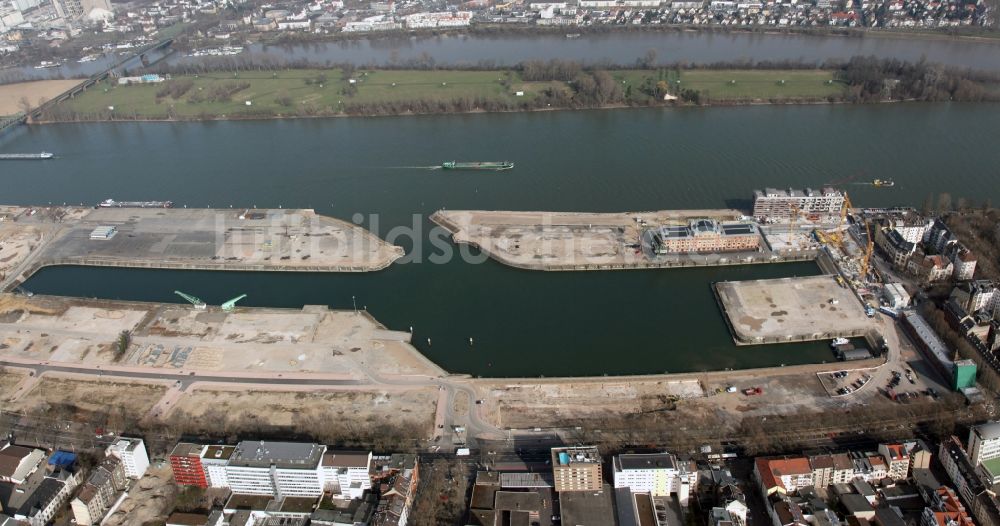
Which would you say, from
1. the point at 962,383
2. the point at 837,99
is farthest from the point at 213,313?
the point at 837,99

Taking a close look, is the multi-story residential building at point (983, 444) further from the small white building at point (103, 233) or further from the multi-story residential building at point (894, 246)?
the small white building at point (103, 233)

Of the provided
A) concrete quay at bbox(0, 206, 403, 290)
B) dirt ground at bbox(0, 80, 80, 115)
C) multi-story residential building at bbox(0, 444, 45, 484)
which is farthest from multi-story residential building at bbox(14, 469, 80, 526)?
dirt ground at bbox(0, 80, 80, 115)

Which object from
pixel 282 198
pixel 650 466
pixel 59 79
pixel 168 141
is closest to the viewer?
pixel 650 466

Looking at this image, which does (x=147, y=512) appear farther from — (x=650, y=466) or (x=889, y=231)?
(x=889, y=231)

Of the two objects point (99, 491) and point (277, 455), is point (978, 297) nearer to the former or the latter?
point (277, 455)

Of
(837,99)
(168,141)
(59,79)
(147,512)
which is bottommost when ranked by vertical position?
(147,512)

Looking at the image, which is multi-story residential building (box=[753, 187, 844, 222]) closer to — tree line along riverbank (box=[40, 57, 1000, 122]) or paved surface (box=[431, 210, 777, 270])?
paved surface (box=[431, 210, 777, 270])

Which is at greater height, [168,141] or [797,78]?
[168,141]
